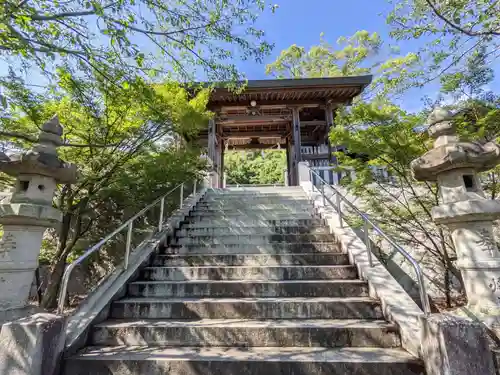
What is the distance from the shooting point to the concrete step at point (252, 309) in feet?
8.35

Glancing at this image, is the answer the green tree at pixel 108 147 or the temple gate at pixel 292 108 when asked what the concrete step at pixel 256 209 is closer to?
the green tree at pixel 108 147

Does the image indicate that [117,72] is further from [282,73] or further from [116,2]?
[282,73]

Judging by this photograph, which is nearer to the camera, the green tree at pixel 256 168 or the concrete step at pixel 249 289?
the concrete step at pixel 249 289

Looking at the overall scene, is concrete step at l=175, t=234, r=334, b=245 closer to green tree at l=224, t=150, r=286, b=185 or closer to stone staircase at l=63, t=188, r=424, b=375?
stone staircase at l=63, t=188, r=424, b=375

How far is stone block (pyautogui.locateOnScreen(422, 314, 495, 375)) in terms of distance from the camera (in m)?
1.60

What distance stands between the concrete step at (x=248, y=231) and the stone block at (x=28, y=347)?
104 inches

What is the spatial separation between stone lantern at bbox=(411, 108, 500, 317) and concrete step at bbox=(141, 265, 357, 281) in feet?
3.72

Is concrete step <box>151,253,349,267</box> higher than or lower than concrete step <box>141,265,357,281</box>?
higher

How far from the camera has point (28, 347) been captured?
5.76ft

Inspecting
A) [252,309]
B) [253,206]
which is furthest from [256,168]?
[252,309]

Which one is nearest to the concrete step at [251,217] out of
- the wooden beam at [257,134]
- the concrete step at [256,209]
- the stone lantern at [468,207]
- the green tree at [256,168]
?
the concrete step at [256,209]

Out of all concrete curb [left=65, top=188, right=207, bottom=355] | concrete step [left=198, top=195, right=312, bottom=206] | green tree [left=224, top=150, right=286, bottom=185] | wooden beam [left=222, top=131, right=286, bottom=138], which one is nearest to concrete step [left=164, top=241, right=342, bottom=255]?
concrete curb [left=65, top=188, right=207, bottom=355]

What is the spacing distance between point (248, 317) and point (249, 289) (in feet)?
1.27

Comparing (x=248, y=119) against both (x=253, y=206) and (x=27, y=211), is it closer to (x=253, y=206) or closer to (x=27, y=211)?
(x=253, y=206)
